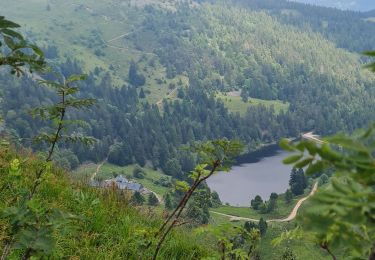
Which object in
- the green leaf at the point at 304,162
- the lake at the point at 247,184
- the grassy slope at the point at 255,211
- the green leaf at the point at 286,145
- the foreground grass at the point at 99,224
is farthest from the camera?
the lake at the point at 247,184

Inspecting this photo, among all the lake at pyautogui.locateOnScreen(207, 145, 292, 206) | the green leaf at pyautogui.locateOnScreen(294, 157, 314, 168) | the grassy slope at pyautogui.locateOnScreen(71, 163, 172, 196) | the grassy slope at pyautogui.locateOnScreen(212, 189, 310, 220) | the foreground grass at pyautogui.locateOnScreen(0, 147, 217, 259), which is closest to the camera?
the green leaf at pyautogui.locateOnScreen(294, 157, 314, 168)

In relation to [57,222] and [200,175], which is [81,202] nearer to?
[200,175]

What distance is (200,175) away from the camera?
586 centimetres

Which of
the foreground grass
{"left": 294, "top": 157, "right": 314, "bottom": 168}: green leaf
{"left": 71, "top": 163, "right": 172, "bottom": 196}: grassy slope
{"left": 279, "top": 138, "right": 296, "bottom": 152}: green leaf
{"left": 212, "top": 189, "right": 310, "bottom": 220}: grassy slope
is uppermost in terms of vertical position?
{"left": 279, "top": 138, "right": 296, "bottom": 152}: green leaf

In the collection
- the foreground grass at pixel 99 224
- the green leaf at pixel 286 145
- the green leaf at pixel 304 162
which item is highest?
the green leaf at pixel 286 145

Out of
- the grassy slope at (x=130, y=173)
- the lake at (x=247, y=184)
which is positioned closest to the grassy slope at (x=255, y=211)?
the lake at (x=247, y=184)

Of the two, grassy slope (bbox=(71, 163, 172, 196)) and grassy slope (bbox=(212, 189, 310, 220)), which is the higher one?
grassy slope (bbox=(212, 189, 310, 220))

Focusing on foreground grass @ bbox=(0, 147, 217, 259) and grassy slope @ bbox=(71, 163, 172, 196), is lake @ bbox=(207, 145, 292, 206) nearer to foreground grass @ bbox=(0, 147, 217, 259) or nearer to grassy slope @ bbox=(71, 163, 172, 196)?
grassy slope @ bbox=(71, 163, 172, 196)

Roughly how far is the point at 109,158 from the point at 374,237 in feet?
631

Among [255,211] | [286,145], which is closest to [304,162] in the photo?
[286,145]

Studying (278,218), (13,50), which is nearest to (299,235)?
(13,50)

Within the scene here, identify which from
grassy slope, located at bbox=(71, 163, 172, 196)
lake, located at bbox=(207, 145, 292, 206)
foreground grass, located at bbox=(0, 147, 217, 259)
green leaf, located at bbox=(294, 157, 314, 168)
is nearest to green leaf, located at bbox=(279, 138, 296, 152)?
green leaf, located at bbox=(294, 157, 314, 168)

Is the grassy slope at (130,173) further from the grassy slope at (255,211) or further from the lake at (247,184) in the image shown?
the grassy slope at (255,211)

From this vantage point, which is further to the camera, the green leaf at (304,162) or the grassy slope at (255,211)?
the grassy slope at (255,211)
